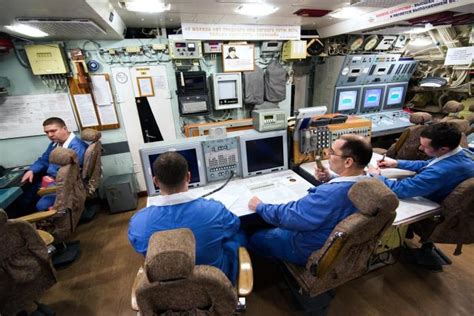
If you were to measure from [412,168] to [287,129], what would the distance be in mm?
1159

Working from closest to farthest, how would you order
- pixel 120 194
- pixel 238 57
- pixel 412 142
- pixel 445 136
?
1. pixel 445 136
2. pixel 412 142
3. pixel 120 194
4. pixel 238 57

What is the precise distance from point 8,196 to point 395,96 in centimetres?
555

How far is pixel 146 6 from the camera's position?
7.06 feet

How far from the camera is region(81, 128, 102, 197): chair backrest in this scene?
7.51 feet

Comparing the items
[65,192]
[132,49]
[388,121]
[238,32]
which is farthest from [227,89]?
[388,121]

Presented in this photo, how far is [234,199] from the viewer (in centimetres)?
174

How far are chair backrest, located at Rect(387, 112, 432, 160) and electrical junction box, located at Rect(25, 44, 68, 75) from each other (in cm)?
403

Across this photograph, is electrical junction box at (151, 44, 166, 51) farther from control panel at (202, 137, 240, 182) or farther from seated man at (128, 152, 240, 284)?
seated man at (128, 152, 240, 284)

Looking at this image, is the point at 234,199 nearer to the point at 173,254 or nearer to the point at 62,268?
the point at 173,254

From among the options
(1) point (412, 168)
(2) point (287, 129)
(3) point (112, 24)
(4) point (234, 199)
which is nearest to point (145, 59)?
(3) point (112, 24)

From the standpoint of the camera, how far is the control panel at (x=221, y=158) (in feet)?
6.12

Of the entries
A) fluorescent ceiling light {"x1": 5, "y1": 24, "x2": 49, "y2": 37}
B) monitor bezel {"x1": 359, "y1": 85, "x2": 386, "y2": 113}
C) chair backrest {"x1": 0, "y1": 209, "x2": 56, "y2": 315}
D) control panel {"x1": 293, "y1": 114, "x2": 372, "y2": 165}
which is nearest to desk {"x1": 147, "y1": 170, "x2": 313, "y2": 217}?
control panel {"x1": 293, "y1": 114, "x2": 372, "y2": 165}

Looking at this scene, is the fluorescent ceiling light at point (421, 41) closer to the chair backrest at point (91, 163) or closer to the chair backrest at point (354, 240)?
the chair backrest at point (354, 240)

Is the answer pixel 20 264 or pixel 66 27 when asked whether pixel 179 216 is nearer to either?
pixel 20 264
